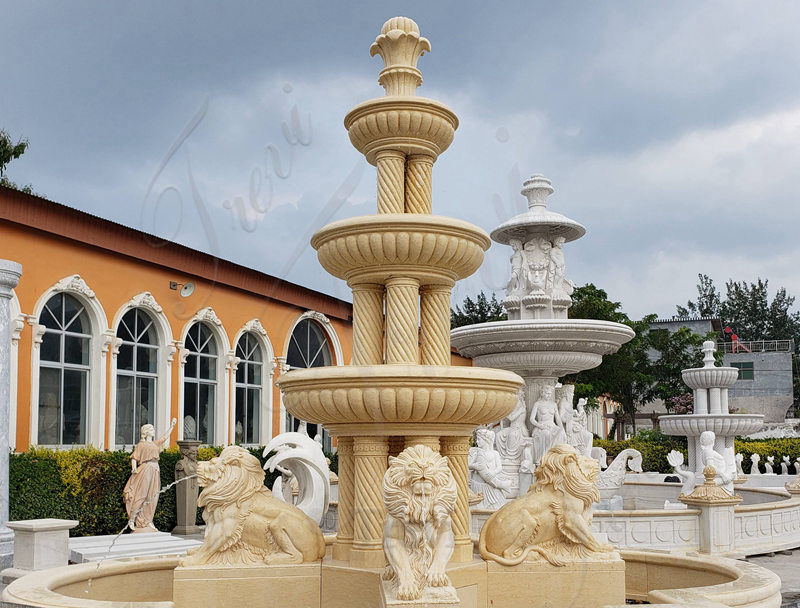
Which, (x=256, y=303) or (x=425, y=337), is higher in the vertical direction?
(x=256, y=303)

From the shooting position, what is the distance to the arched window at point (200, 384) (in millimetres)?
21266

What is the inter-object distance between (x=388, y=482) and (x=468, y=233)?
82.9 inches

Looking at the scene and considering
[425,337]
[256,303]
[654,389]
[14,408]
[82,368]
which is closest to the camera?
[425,337]

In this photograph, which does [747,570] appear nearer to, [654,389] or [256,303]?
[256,303]

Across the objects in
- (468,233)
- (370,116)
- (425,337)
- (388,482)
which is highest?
(370,116)

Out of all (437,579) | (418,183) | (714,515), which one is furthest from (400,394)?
(714,515)

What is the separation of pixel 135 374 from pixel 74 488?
17.4 feet

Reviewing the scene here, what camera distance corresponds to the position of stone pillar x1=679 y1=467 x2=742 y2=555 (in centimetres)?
1045

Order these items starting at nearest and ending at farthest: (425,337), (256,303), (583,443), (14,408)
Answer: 1. (425,337)
2. (583,443)
3. (14,408)
4. (256,303)

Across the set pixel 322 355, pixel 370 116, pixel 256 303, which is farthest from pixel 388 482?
pixel 322 355

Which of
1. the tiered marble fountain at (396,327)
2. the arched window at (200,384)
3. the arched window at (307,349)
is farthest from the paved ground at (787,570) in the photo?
the arched window at (307,349)

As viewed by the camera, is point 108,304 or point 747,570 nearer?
point 747,570

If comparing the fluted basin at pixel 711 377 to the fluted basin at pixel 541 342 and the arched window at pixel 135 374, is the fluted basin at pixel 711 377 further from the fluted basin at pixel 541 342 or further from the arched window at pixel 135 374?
the arched window at pixel 135 374

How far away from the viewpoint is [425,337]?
6.50 meters
